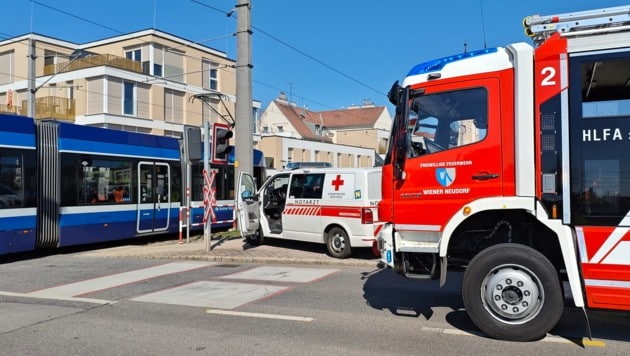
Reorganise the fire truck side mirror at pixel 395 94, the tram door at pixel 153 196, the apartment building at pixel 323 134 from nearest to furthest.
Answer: the fire truck side mirror at pixel 395 94 → the tram door at pixel 153 196 → the apartment building at pixel 323 134

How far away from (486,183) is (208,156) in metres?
8.57

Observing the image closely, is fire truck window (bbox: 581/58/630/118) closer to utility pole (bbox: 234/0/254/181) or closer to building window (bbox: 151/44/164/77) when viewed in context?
utility pole (bbox: 234/0/254/181)

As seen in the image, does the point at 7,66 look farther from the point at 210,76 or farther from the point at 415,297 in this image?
the point at 415,297

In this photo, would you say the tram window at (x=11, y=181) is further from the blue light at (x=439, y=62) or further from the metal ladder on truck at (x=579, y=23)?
the metal ladder on truck at (x=579, y=23)

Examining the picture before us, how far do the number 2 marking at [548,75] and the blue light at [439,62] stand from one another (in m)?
0.59

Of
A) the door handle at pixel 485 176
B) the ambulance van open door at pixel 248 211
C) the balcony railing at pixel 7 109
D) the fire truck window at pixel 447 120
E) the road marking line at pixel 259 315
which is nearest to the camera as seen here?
the door handle at pixel 485 176

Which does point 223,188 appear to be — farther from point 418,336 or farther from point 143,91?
point 143,91

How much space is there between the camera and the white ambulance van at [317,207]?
11008mm

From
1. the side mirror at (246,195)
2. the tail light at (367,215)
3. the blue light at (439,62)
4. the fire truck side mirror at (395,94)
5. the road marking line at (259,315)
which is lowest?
the road marking line at (259,315)

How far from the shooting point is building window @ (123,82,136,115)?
3568cm

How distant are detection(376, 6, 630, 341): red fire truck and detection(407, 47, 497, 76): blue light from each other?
2 centimetres

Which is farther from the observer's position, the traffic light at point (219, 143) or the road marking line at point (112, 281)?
the traffic light at point (219, 143)

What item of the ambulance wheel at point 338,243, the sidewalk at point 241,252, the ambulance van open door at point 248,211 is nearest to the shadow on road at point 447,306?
the ambulance wheel at point 338,243

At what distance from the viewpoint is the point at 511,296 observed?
17.4ft
